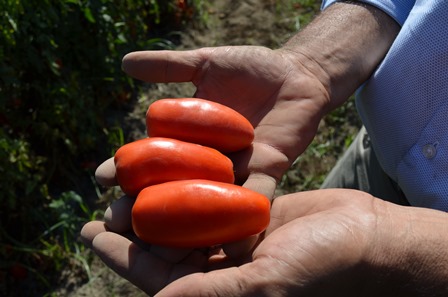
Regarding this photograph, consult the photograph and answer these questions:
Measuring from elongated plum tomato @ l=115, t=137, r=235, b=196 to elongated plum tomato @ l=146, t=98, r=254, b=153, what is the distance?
0.41 ft

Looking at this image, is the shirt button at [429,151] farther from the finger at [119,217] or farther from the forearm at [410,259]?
the finger at [119,217]

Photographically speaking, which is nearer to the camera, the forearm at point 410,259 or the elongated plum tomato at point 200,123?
the forearm at point 410,259

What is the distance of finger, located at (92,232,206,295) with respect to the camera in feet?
6.59

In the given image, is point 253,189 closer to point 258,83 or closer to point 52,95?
point 258,83

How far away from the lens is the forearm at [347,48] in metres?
2.60

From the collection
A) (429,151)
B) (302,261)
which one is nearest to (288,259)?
(302,261)

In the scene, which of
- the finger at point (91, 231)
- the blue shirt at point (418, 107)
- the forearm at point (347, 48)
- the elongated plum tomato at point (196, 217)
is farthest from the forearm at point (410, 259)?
the finger at point (91, 231)

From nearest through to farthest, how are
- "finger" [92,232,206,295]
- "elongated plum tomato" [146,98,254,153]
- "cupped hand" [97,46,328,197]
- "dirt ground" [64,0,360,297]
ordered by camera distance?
1. "finger" [92,232,206,295]
2. "elongated plum tomato" [146,98,254,153]
3. "cupped hand" [97,46,328,197]
4. "dirt ground" [64,0,360,297]

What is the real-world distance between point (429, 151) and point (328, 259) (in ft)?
2.33

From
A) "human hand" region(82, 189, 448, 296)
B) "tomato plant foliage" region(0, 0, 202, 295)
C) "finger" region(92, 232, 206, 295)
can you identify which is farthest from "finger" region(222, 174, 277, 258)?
"tomato plant foliage" region(0, 0, 202, 295)

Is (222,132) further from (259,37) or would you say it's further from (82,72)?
(259,37)

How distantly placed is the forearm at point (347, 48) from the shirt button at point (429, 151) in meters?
0.55

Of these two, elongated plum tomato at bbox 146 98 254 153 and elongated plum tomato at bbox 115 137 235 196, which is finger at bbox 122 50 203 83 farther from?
elongated plum tomato at bbox 115 137 235 196

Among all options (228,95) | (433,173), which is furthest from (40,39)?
(433,173)
